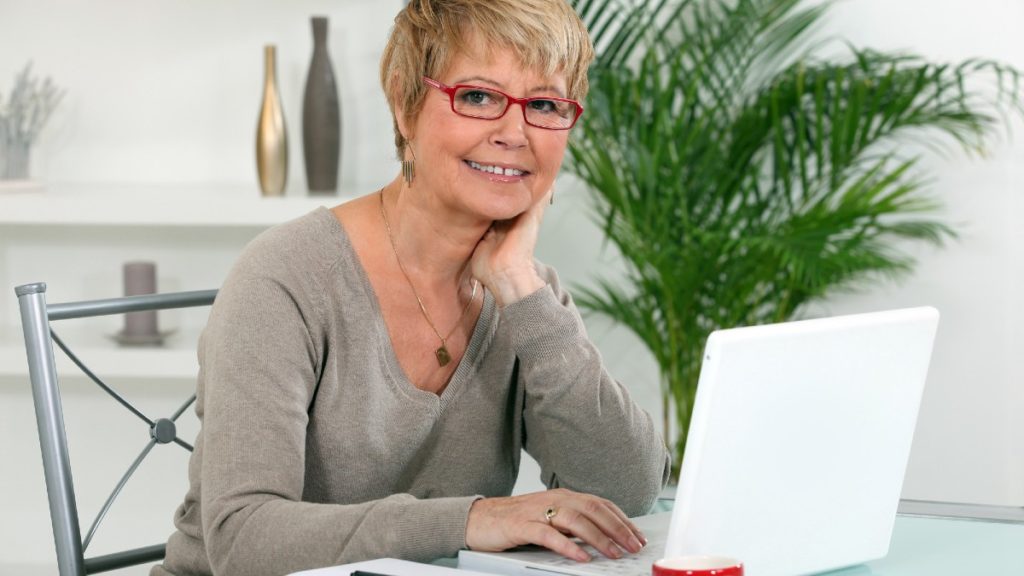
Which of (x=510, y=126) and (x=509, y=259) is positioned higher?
(x=510, y=126)

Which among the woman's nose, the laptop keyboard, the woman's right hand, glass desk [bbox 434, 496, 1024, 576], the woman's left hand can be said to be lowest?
glass desk [bbox 434, 496, 1024, 576]

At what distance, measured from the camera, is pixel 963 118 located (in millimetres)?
3154

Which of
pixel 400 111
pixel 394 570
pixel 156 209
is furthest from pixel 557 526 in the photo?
pixel 156 209

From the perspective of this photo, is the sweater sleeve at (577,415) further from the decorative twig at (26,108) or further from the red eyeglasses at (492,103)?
the decorative twig at (26,108)

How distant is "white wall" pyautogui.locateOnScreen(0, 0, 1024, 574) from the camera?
3.41 m

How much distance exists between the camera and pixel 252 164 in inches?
137

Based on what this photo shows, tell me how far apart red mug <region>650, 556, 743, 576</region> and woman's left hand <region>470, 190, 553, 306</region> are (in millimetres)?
724

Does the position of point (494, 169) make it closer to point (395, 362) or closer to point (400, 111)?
point (400, 111)

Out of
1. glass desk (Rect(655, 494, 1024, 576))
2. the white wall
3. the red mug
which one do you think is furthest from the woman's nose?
the white wall

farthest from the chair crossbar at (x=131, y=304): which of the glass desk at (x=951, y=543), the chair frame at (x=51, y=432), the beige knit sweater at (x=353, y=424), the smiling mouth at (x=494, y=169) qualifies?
the glass desk at (x=951, y=543)

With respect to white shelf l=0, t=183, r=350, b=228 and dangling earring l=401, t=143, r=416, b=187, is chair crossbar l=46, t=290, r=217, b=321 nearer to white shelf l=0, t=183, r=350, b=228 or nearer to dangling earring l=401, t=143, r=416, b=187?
dangling earring l=401, t=143, r=416, b=187

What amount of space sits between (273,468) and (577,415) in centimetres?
40

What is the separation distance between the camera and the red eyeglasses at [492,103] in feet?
5.24

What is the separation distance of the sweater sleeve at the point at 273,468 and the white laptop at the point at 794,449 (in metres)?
0.06
